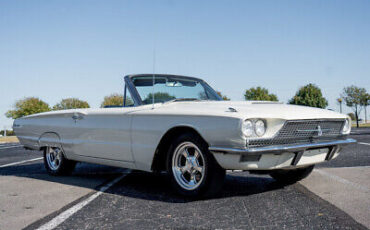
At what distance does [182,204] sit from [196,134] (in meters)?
0.76

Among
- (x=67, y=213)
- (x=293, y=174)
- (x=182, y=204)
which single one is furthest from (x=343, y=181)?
(x=67, y=213)

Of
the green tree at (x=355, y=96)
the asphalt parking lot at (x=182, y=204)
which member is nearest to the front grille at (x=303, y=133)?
the asphalt parking lot at (x=182, y=204)

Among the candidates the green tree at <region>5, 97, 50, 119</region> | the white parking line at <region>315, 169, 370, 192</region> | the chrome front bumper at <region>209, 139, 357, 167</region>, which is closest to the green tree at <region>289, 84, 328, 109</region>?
the green tree at <region>5, 97, 50, 119</region>

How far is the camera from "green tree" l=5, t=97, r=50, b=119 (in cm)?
6675

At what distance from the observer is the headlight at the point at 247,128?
3625 mm

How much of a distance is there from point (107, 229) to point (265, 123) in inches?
72.1

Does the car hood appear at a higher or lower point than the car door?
higher

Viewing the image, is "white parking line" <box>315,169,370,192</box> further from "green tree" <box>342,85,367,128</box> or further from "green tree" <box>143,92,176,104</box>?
"green tree" <box>342,85,367,128</box>

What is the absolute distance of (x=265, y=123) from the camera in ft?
12.3

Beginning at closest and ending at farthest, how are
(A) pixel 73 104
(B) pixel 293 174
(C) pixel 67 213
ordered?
(C) pixel 67 213 < (B) pixel 293 174 < (A) pixel 73 104

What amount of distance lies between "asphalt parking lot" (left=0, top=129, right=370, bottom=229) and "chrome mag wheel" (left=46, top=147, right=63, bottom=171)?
0.61m

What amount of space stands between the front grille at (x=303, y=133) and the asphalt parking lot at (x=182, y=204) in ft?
2.05

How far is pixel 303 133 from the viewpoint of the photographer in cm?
399

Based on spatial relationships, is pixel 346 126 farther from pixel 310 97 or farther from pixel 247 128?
pixel 310 97
